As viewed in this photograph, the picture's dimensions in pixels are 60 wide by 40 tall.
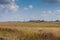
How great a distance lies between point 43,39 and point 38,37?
2.87 feet

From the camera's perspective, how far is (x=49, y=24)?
28578mm

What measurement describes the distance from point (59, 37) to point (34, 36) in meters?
2.05

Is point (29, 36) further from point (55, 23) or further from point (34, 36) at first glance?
point (55, 23)

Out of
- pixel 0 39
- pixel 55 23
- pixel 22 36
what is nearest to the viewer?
pixel 0 39

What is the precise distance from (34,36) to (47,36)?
1.21m

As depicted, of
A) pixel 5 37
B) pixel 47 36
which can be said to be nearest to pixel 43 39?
pixel 47 36

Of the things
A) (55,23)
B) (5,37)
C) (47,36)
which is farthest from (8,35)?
(55,23)

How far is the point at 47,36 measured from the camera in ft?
55.8

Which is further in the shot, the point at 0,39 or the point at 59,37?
the point at 59,37

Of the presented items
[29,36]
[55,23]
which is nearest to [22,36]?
[29,36]

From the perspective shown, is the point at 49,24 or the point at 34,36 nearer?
the point at 34,36

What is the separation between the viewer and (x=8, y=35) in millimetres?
17891

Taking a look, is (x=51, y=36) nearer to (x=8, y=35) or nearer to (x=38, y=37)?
(x=38, y=37)

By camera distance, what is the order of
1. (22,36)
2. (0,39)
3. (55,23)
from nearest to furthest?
1. (0,39)
2. (22,36)
3. (55,23)
